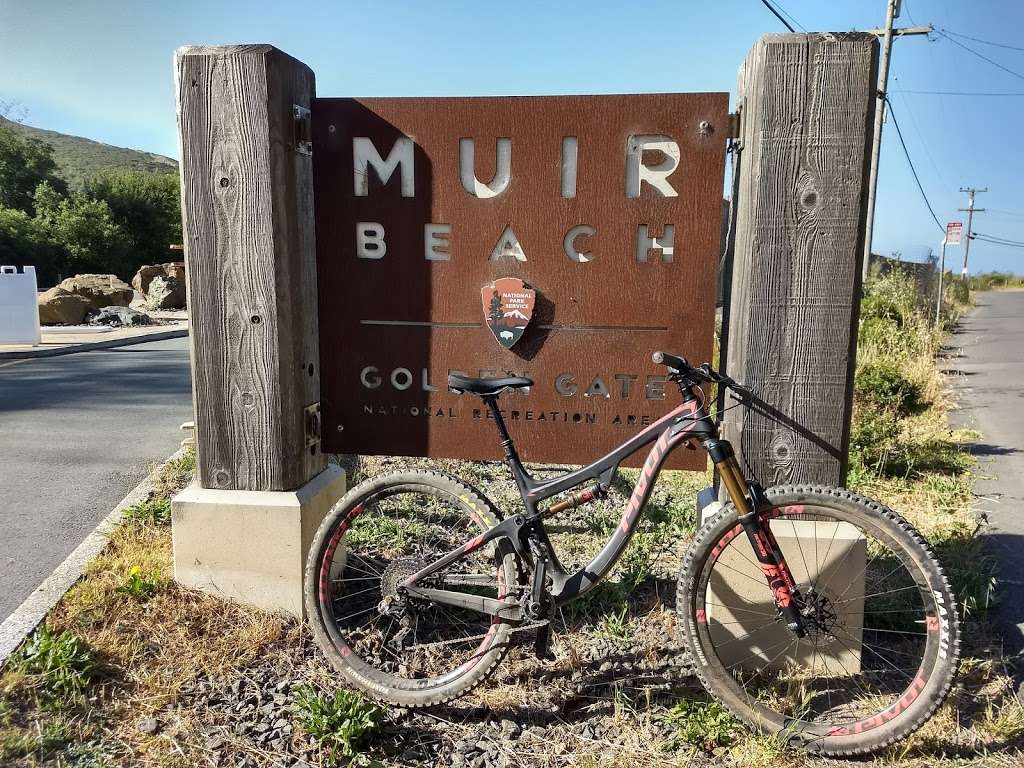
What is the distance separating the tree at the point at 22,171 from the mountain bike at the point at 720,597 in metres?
50.0

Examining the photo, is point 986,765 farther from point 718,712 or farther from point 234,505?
point 234,505

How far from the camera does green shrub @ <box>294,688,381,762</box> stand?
239 centimetres

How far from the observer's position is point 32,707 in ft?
8.32

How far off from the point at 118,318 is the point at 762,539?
70.1ft

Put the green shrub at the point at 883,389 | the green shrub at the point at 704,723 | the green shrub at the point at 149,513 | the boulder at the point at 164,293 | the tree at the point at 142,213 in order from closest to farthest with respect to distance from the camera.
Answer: the green shrub at the point at 704,723
the green shrub at the point at 149,513
the green shrub at the point at 883,389
the boulder at the point at 164,293
the tree at the point at 142,213

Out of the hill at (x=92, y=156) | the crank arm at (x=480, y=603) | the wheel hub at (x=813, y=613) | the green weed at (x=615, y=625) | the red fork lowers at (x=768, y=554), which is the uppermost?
the hill at (x=92, y=156)

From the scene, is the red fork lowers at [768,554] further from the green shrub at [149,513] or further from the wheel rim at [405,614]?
the green shrub at [149,513]

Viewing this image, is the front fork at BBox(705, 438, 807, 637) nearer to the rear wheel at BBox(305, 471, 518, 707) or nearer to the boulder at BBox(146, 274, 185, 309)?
the rear wheel at BBox(305, 471, 518, 707)

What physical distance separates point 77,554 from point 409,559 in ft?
6.23

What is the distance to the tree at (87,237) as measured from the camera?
118 ft

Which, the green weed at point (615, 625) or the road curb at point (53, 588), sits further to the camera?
the green weed at point (615, 625)

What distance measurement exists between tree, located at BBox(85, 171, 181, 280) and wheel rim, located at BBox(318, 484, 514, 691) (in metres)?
40.4

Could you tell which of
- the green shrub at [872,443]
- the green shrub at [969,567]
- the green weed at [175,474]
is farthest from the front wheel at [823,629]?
the green weed at [175,474]

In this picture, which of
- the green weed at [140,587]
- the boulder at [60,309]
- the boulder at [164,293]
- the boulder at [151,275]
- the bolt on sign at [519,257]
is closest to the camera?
the bolt on sign at [519,257]
